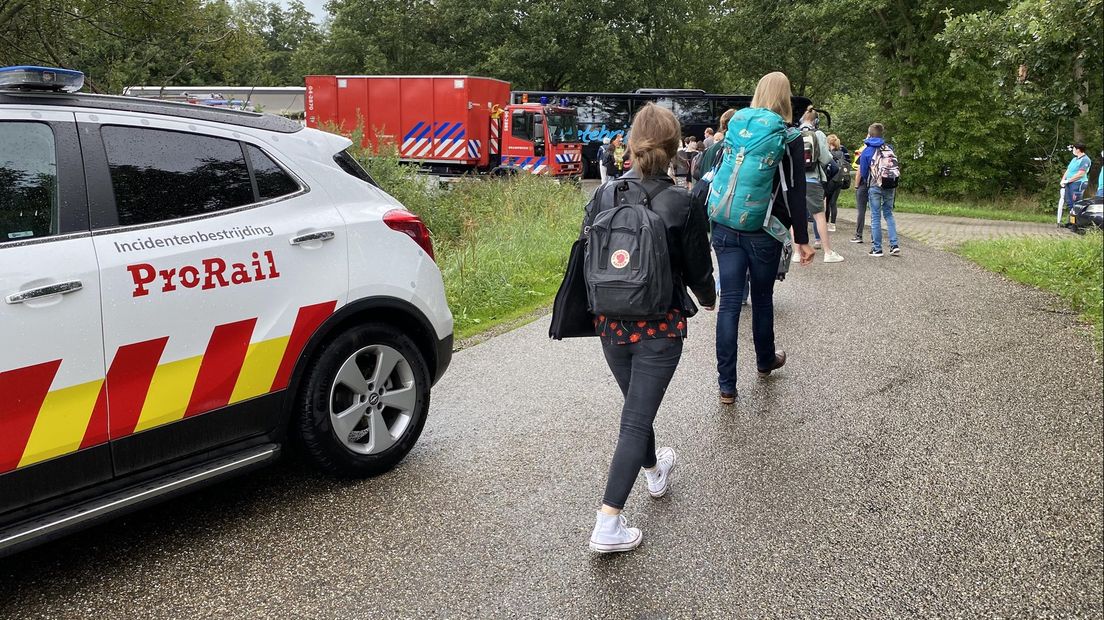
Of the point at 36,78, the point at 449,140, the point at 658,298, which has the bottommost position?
the point at 449,140

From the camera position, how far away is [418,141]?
31.7 metres

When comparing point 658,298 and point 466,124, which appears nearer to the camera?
point 658,298

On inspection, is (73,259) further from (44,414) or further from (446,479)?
(446,479)

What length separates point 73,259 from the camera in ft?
10.6

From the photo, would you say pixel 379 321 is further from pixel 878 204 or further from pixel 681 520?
pixel 878 204

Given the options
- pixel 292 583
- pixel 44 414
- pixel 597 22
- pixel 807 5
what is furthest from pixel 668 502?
pixel 597 22

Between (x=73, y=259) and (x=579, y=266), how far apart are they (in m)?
1.86

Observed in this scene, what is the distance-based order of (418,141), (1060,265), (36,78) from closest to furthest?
1. (36,78)
2. (1060,265)
3. (418,141)

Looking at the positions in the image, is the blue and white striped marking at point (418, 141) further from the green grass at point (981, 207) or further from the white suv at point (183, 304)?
the white suv at point (183, 304)

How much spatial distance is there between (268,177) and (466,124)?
2694 centimetres

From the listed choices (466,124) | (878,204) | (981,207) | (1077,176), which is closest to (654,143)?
(878,204)

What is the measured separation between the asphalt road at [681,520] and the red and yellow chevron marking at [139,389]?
59cm

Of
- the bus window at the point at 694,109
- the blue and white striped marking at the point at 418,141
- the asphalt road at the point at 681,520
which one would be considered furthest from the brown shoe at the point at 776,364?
the bus window at the point at 694,109

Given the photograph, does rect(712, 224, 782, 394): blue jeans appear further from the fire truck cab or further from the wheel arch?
the fire truck cab
